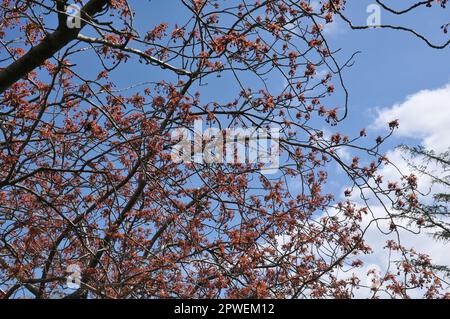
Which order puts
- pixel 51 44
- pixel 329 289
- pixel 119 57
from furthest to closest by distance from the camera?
pixel 329 289, pixel 119 57, pixel 51 44

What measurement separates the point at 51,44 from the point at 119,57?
821mm

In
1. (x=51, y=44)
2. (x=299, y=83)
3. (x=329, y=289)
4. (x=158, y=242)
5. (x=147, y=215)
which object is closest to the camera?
(x=51, y=44)

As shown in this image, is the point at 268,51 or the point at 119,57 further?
the point at 268,51

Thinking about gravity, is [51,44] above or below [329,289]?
above

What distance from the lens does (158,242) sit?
8.21 meters

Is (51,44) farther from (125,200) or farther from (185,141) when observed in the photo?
(125,200)

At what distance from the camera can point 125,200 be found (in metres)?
7.23

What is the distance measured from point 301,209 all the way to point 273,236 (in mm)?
615

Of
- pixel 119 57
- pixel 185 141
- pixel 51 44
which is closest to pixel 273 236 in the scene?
pixel 185 141
